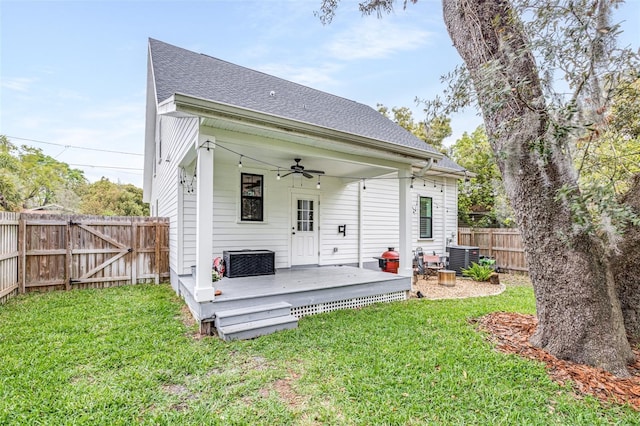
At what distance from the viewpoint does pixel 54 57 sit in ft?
42.2

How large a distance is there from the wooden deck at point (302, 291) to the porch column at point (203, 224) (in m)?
0.21

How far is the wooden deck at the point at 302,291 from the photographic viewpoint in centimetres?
440

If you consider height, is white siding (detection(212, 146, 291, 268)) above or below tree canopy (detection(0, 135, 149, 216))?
below

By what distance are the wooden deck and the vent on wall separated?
3.77 metres

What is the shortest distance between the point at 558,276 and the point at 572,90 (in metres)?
1.89

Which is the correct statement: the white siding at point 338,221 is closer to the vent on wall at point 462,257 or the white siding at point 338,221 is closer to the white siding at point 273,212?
the white siding at point 273,212

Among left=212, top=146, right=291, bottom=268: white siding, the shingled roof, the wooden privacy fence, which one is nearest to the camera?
the shingled roof

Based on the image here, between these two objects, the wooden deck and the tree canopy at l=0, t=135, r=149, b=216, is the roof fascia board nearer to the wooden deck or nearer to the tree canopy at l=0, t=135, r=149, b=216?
the wooden deck

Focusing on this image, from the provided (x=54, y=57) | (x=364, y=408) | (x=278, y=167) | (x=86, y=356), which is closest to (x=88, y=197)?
(x=54, y=57)

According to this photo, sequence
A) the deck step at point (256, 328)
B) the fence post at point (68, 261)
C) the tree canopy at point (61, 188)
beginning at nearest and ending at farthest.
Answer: the deck step at point (256, 328) → the fence post at point (68, 261) → the tree canopy at point (61, 188)

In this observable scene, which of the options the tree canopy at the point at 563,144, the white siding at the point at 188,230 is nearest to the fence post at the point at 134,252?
the white siding at the point at 188,230

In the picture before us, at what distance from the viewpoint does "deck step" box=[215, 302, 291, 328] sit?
4.05 meters

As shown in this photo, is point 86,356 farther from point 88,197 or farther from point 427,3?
point 88,197

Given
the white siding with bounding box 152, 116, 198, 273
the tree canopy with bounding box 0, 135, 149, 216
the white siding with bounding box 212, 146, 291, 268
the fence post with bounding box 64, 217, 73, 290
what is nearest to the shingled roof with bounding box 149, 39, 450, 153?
the white siding with bounding box 152, 116, 198, 273
